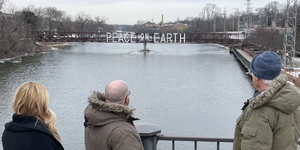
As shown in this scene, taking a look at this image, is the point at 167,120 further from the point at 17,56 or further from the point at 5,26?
the point at 5,26

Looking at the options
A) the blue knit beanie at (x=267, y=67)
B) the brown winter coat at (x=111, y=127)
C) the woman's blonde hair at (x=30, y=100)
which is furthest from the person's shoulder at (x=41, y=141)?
the blue knit beanie at (x=267, y=67)

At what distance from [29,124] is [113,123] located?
1.93 feet

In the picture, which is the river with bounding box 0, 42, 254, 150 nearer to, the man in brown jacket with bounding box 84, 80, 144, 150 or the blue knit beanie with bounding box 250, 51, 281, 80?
the man in brown jacket with bounding box 84, 80, 144, 150

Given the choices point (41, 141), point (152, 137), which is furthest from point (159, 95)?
point (41, 141)

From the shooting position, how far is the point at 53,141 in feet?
7.18

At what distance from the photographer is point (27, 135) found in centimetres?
210

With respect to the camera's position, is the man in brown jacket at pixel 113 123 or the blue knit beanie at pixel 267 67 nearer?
the man in brown jacket at pixel 113 123

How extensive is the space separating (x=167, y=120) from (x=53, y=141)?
1231 centimetres

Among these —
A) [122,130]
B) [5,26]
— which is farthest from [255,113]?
[5,26]

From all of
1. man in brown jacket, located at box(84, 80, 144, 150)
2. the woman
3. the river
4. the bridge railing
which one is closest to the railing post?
the bridge railing

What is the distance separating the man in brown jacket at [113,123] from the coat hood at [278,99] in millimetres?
881

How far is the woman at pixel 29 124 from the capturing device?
2100 millimetres

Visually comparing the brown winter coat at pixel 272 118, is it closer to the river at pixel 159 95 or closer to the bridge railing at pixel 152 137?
the bridge railing at pixel 152 137

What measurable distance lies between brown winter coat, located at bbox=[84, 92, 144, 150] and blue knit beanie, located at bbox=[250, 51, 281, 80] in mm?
1020
